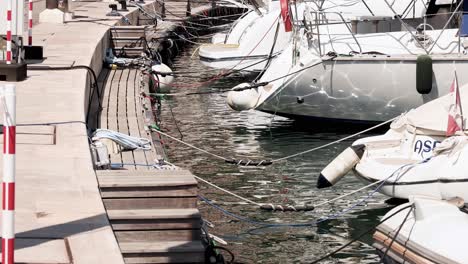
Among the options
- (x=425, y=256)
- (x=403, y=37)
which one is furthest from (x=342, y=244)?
(x=403, y=37)

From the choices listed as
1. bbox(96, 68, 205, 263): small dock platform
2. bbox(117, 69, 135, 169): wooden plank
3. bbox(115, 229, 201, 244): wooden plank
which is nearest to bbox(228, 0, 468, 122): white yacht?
bbox(117, 69, 135, 169): wooden plank

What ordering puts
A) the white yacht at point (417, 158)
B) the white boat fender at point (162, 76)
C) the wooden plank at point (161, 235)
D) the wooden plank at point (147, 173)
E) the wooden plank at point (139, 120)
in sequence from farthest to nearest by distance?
the white boat fender at point (162, 76), the white yacht at point (417, 158), the wooden plank at point (139, 120), the wooden plank at point (147, 173), the wooden plank at point (161, 235)

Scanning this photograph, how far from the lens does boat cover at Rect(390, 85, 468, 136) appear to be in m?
14.7

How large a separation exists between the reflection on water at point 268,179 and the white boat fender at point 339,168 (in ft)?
1.57

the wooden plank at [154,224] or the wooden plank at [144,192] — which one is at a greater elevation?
the wooden plank at [144,192]

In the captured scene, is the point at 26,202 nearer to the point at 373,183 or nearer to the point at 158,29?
the point at 373,183

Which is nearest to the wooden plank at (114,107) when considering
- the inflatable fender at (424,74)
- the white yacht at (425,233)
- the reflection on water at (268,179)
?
the reflection on water at (268,179)

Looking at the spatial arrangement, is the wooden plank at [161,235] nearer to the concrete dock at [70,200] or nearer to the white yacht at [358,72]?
the concrete dock at [70,200]

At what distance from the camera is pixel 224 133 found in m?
22.2

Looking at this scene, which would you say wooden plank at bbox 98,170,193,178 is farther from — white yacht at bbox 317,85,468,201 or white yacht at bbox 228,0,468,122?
white yacht at bbox 228,0,468,122

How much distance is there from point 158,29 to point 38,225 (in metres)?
30.0

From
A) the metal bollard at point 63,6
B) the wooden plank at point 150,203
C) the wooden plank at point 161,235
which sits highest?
the wooden plank at point 150,203

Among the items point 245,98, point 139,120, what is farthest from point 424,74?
point 139,120

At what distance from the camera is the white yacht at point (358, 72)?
792 inches
